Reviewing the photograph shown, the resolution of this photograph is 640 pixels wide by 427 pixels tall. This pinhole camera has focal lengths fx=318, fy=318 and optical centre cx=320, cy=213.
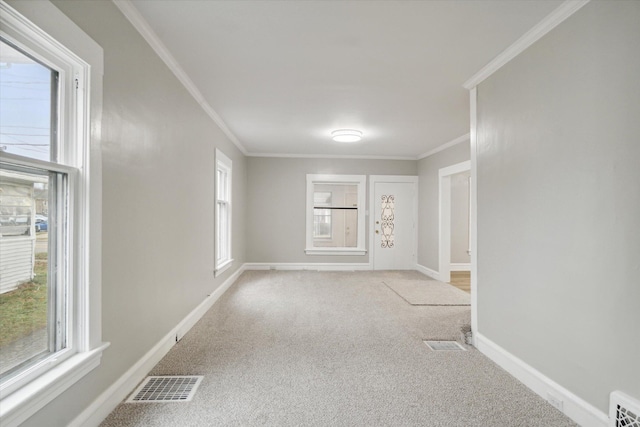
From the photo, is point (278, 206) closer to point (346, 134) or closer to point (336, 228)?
point (336, 228)

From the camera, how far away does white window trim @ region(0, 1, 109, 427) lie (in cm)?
133

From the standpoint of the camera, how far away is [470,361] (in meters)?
2.48

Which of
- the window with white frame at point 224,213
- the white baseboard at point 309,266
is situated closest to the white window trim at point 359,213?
the white baseboard at point 309,266

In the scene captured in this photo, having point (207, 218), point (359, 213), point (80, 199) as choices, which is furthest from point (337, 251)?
point (80, 199)

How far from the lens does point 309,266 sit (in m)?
6.52

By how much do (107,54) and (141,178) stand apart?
744 mm

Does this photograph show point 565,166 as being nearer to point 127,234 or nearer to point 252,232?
point 127,234

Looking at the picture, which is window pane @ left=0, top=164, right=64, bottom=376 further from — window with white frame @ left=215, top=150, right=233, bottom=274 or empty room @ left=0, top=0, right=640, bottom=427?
window with white frame @ left=215, top=150, right=233, bottom=274

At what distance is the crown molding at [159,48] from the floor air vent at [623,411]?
329 cm

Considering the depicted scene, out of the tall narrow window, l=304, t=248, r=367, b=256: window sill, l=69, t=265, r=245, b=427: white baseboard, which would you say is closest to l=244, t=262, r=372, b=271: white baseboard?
l=304, t=248, r=367, b=256: window sill

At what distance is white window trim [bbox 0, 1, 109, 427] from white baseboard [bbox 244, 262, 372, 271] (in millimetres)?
4845

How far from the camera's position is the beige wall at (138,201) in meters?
1.70

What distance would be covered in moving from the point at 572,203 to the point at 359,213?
4.86 meters

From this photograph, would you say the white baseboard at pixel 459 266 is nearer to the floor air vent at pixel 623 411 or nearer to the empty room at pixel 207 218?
the empty room at pixel 207 218
